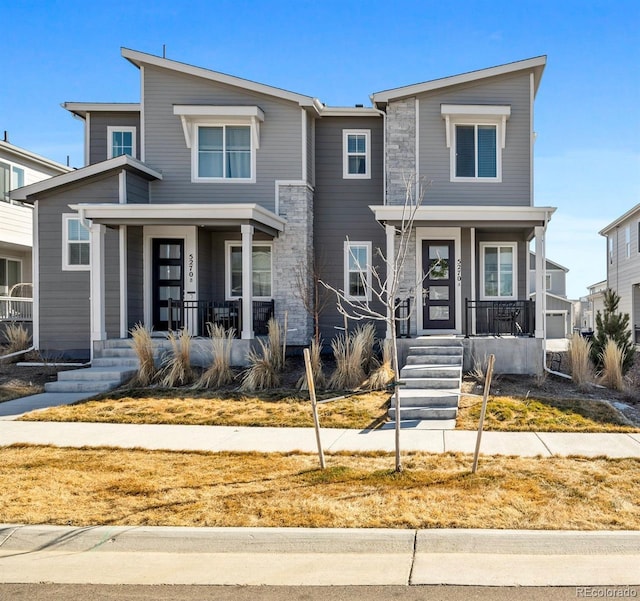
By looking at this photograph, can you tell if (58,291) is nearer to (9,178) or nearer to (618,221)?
(9,178)

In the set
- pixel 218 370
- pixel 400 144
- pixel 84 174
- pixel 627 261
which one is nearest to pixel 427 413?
pixel 218 370

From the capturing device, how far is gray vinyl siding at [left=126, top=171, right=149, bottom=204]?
1611cm

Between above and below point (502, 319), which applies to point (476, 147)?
above

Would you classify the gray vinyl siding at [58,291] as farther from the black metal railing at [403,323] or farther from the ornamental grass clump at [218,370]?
the black metal railing at [403,323]

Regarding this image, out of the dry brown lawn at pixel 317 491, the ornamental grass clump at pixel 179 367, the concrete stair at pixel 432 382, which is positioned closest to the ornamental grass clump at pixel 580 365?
the concrete stair at pixel 432 382

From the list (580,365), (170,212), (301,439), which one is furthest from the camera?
(170,212)

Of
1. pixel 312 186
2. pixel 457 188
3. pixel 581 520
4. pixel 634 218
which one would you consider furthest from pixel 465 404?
pixel 634 218

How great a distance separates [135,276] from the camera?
16.6 m

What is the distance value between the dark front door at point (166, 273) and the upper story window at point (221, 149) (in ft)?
6.02

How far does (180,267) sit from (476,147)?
8.19 meters

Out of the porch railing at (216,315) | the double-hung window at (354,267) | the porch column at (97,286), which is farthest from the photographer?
the double-hung window at (354,267)

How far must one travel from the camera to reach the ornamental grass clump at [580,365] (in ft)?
41.8

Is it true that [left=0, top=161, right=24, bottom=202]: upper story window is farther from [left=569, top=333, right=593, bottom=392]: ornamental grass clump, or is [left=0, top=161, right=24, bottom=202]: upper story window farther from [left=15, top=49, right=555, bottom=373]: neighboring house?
[left=569, top=333, right=593, bottom=392]: ornamental grass clump

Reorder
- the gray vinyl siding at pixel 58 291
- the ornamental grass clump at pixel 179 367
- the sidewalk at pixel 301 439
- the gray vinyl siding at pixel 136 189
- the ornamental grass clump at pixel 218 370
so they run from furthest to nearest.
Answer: the gray vinyl siding at pixel 58 291 < the gray vinyl siding at pixel 136 189 < the ornamental grass clump at pixel 179 367 < the ornamental grass clump at pixel 218 370 < the sidewalk at pixel 301 439
